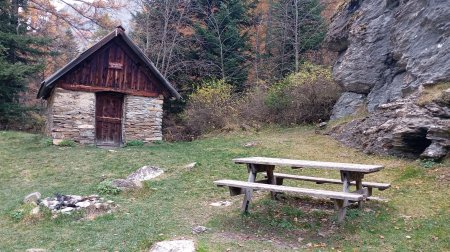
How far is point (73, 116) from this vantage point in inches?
586

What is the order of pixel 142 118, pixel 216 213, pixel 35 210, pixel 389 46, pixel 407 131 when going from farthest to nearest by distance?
pixel 142 118 → pixel 389 46 → pixel 407 131 → pixel 216 213 → pixel 35 210

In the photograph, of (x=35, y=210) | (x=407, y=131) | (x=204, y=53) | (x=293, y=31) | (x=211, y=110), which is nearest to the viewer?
(x=35, y=210)

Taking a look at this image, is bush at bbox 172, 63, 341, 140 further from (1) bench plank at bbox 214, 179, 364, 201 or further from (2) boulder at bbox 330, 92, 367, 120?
(1) bench plank at bbox 214, 179, 364, 201

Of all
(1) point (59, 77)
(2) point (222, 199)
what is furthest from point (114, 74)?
(2) point (222, 199)

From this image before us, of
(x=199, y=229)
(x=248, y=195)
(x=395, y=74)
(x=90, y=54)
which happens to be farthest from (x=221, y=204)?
(x=90, y=54)

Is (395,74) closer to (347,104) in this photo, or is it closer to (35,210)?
(347,104)

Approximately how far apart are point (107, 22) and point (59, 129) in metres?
9.98

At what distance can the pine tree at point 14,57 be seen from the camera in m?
18.8

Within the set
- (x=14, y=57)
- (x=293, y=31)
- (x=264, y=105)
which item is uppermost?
(x=293, y=31)

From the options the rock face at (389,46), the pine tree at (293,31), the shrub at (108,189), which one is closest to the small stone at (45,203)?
the shrub at (108,189)

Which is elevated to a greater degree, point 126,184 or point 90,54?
point 90,54

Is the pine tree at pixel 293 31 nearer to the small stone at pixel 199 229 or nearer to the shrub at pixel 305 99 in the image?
the shrub at pixel 305 99

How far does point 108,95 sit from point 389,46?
1068 centimetres

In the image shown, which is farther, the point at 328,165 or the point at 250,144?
the point at 250,144
